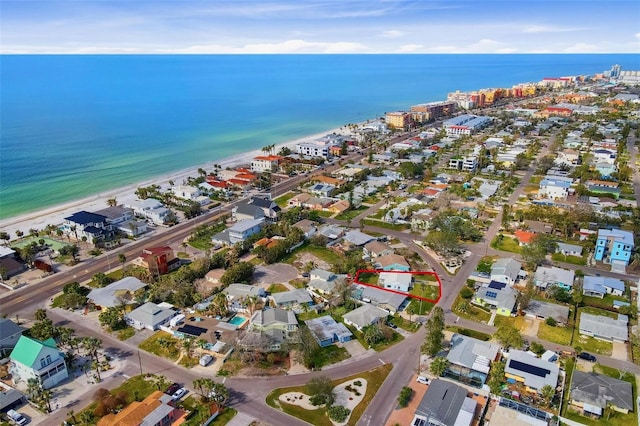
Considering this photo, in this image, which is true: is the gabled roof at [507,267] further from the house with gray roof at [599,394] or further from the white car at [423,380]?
A: the white car at [423,380]

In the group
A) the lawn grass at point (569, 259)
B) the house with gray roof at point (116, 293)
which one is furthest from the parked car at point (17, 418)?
the lawn grass at point (569, 259)

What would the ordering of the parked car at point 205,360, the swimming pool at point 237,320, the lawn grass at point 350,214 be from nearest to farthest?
the parked car at point 205,360, the swimming pool at point 237,320, the lawn grass at point 350,214

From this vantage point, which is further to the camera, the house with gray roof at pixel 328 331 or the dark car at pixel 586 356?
the house with gray roof at pixel 328 331

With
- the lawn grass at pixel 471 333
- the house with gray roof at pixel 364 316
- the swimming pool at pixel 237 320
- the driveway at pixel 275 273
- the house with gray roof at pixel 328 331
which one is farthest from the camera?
the driveway at pixel 275 273

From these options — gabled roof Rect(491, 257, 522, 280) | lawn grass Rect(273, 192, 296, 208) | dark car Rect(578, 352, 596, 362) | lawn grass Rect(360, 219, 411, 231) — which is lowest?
dark car Rect(578, 352, 596, 362)

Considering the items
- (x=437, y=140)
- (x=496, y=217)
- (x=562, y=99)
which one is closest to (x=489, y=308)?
(x=496, y=217)

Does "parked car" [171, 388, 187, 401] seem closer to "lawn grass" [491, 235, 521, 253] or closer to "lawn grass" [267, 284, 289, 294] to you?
"lawn grass" [267, 284, 289, 294]

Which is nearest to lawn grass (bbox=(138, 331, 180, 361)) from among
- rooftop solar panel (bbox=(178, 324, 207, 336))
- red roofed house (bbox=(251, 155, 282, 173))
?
rooftop solar panel (bbox=(178, 324, 207, 336))
